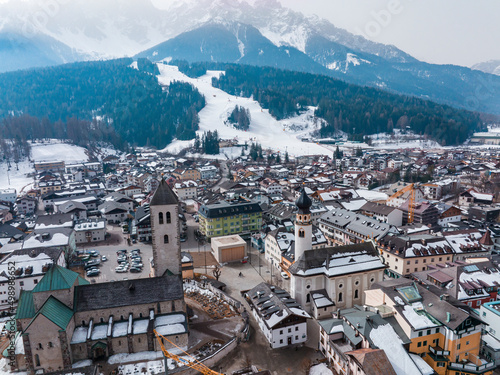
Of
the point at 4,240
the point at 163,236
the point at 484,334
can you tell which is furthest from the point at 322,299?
the point at 4,240

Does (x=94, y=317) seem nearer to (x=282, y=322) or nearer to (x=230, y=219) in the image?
(x=282, y=322)

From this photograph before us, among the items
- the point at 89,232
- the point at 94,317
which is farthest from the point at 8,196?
the point at 94,317

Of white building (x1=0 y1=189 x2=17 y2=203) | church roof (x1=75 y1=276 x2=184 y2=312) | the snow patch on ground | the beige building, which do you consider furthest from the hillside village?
white building (x1=0 y1=189 x2=17 y2=203)

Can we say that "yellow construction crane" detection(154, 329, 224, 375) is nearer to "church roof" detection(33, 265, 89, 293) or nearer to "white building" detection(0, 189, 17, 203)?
"church roof" detection(33, 265, 89, 293)

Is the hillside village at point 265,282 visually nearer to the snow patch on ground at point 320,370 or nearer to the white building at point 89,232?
the white building at point 89,232

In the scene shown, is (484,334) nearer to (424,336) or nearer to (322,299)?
(424,336)

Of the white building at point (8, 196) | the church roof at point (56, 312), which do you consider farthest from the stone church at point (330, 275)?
the white building at point (8, 196)
